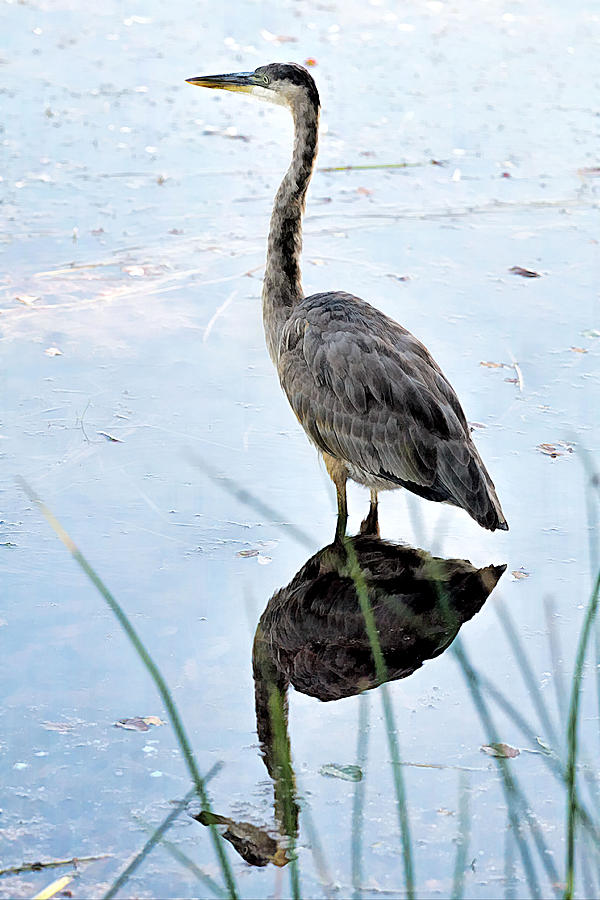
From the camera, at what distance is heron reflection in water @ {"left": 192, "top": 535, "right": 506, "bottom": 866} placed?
4078mm

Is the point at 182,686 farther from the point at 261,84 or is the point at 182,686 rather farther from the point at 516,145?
the point at 516,145

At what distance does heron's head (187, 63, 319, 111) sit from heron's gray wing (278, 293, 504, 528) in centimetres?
109

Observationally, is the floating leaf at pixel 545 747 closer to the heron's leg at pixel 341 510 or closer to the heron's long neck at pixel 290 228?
the heron's leg at pixel 341 510

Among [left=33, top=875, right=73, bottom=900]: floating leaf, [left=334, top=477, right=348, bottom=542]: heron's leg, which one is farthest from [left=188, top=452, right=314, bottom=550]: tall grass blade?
[left=33, top=875, right=73, bottom=900]: floating leaf

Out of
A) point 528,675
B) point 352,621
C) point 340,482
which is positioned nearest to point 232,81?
point 340,482

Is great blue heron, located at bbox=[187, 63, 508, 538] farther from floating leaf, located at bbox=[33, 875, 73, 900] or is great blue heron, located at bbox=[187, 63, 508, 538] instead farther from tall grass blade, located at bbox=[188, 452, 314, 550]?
floating leaf, located at bbox=[33, 875, 73, 900]

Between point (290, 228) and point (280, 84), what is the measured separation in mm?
725

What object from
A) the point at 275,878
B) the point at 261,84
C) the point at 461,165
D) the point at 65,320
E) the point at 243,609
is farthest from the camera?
the point at 461,165

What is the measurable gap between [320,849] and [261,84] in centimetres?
390

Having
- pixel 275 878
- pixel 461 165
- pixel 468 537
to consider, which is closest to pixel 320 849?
pixel 275 878

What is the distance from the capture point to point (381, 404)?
4.89 m

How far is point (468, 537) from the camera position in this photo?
5.07 meters

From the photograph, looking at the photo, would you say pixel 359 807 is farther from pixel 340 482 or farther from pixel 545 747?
pixel 340 482

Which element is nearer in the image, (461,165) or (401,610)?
(401,610)
